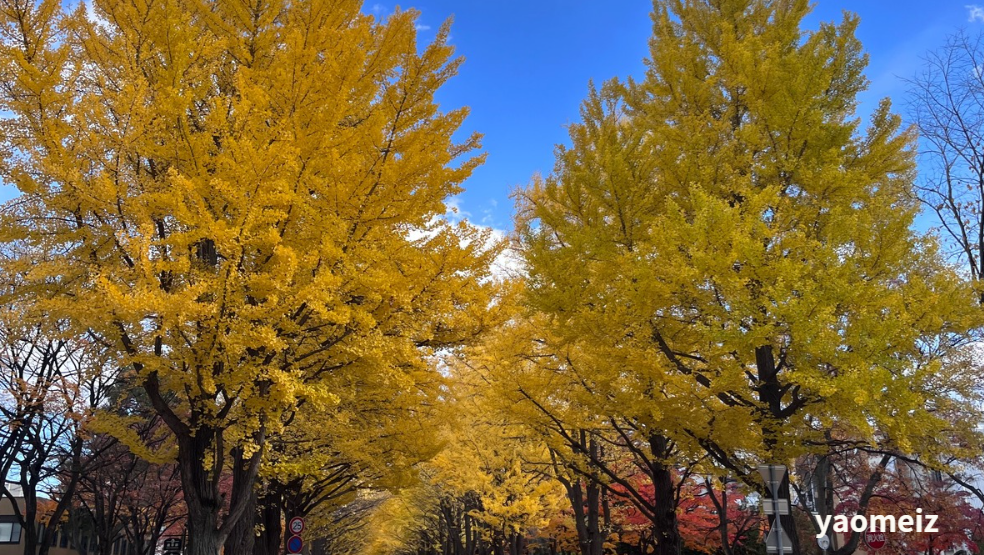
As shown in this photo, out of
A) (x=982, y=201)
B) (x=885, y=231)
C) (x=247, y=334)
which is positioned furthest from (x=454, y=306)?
(x=982, y=201)

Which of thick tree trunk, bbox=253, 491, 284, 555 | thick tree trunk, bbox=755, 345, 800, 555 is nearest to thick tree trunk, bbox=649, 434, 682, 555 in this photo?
thick tree trunk, bbox=755, 345, 800, 555

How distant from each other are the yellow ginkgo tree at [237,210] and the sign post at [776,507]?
3960mm

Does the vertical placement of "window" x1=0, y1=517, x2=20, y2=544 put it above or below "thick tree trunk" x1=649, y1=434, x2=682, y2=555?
below

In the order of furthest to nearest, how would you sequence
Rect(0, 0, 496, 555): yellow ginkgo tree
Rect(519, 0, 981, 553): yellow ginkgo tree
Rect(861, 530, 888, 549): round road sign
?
Rect(861, 530, 888, 549): round road sign < Rect(519, 0, 981, 553): yellow ginkgo tree < Rect(0, 0, 496, 555): yellow ginkgo tree

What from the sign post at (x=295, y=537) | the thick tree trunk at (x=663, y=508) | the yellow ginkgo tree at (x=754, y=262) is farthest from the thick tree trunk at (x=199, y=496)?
the thick tree trunk at (x=663, y=508)

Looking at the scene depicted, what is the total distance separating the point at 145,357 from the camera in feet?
18.5

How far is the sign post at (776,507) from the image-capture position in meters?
6.80

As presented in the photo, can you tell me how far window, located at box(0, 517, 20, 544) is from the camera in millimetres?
30875

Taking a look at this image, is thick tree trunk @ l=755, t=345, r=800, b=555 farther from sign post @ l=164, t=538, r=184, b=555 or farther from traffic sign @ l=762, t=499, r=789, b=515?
sign post @ l=164, t=538, r=184, b=555

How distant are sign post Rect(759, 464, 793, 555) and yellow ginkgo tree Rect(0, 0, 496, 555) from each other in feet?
13.0

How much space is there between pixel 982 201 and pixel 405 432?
9.15 m

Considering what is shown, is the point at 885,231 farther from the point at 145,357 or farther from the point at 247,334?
the point at 145,357

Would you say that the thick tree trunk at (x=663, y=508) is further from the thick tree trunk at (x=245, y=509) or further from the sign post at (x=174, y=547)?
the sign post at (x=174, y=547)

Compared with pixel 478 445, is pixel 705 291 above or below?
above
